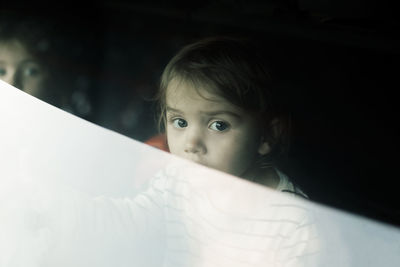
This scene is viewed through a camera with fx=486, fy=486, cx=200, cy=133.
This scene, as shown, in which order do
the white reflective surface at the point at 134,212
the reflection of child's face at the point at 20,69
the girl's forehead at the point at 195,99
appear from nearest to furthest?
the white reflective surface at the point at 134,212
the girl's forehead at the point at 195,99
the reflection of child's face at the point at 20,69

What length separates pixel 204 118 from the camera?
1220 mm

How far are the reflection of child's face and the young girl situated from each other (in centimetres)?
42

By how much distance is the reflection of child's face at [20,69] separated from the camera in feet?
4.54

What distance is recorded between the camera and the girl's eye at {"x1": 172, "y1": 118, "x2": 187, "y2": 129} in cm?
124

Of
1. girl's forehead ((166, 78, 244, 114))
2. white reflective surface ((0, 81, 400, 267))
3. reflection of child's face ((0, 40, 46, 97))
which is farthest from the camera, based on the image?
reflection of child's face ((0, 40, 46, 97))

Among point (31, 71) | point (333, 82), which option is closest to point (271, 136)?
point (333, 82)

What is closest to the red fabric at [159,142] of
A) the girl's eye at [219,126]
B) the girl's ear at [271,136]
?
the girl's eye at [219,126]

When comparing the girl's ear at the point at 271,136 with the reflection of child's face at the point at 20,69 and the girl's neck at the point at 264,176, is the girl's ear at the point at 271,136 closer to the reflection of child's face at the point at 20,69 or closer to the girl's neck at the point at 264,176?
the girl's neck at the point at 264,176

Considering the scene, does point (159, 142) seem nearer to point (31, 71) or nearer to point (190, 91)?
point (190, 91)

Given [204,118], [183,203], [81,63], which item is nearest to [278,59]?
[204,118]

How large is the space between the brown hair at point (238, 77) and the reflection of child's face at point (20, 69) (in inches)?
16.5

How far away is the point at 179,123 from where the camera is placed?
125 centimetres

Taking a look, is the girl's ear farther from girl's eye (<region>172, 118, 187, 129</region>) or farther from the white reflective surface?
girl's eye (<region>172, 118, 187, 129</region>)

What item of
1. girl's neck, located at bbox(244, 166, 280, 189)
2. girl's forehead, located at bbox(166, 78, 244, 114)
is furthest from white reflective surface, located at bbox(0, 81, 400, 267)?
girl's forehead, located at bbox(166, 78, 244, 114)
